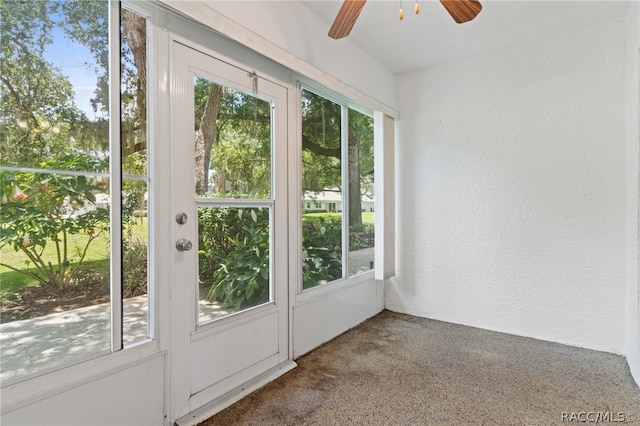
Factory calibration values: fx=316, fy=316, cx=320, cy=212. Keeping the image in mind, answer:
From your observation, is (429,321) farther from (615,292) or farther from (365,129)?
(365,129)

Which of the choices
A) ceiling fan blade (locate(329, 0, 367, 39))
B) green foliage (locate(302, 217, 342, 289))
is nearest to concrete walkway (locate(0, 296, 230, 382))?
green foliage (locate(302, 217, 342, 289))

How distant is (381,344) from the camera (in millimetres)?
2408

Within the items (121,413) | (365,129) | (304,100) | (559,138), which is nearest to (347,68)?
(304,100)

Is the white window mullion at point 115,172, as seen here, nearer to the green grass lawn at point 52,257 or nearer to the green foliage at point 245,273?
the green grass lawn at point 52,257

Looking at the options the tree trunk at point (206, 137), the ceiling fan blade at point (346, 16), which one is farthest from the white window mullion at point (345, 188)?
the tree trunk at point (206, 137)

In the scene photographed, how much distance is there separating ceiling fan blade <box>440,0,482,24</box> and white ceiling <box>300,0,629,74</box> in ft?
2.11

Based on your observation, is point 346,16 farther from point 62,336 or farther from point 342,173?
point 62,336

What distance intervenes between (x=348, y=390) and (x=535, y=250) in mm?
1867

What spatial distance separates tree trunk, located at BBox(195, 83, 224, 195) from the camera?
1654 millimetres

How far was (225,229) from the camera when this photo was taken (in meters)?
1.80

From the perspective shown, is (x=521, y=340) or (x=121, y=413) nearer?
(x=121, y=413)

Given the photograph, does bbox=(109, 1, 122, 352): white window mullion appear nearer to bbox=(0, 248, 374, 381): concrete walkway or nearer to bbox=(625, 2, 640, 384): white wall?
bbox=(0, 248, 374, 381): concrete walkway

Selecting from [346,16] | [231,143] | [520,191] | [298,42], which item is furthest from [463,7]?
[520,191]

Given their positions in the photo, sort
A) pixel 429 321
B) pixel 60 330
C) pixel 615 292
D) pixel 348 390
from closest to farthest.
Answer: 1. pixel 60 330
2. pixel 348 390
3. pixel 615 292
4. pixel 429 321
